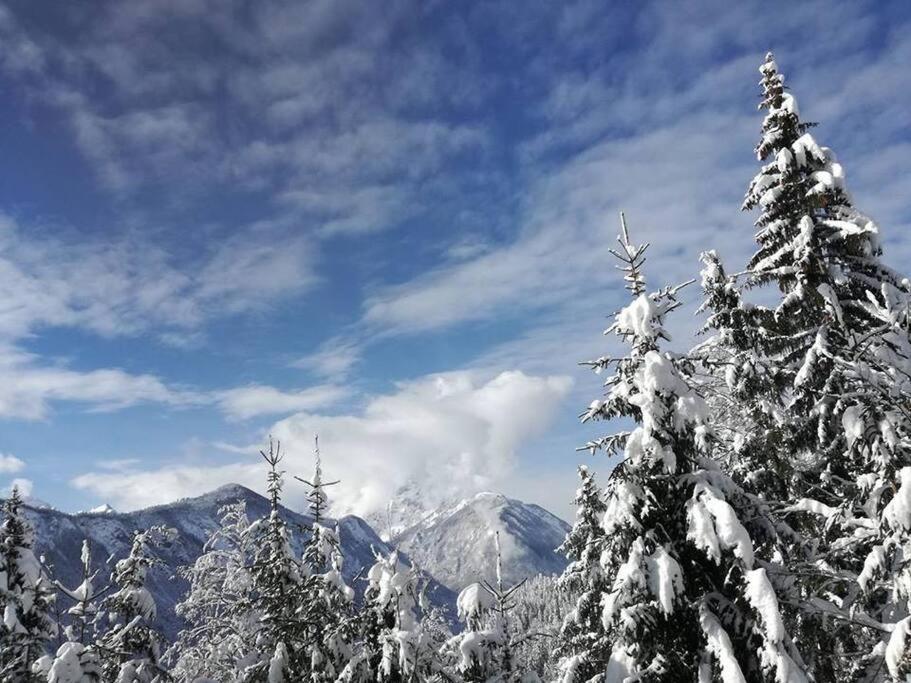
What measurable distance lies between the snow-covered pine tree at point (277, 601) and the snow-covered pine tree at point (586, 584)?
8.23 meters

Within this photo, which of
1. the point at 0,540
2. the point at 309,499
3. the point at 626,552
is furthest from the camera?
the point at 0,540

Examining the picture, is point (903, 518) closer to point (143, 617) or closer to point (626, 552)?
point (626, 552)

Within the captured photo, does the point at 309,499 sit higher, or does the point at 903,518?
the point at 309,499

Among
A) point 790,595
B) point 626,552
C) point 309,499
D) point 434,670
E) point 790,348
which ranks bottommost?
point 434,670

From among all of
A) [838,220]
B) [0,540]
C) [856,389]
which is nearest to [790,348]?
[856,389]

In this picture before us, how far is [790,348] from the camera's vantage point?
14469 millimetres

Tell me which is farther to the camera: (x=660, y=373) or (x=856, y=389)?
(x=856, y=389)

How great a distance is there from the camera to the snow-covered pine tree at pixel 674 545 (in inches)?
377

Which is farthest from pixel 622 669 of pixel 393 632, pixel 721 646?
pixel 393 632

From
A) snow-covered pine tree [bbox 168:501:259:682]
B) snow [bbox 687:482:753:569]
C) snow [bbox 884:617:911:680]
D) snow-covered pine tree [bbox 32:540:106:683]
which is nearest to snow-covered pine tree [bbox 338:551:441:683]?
snow-covered pine tree [bbox 32:540:106:683]

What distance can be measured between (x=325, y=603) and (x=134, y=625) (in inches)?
334

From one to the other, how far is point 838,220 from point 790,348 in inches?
113

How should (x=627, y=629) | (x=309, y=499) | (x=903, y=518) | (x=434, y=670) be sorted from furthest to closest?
(x=309, y=499) → (x=434, y=670) → (x=627, y=629) → (x=903, y=518)

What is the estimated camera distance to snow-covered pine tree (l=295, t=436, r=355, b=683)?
16609 millimetres
